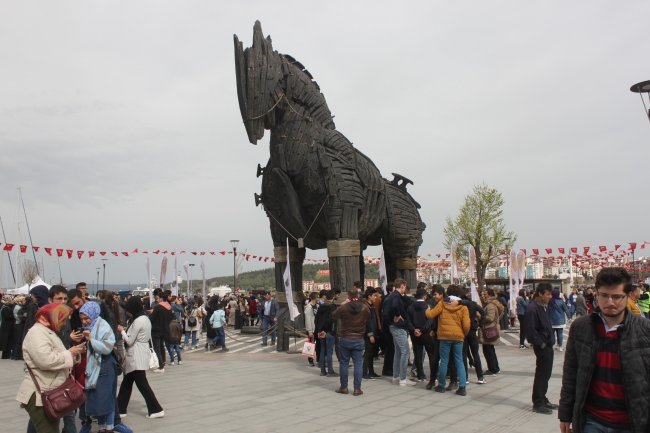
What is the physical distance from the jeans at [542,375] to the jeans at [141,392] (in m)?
4.51

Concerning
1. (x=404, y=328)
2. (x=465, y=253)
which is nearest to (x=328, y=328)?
(x=404, y=328)

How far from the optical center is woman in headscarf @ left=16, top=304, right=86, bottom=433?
173 inches

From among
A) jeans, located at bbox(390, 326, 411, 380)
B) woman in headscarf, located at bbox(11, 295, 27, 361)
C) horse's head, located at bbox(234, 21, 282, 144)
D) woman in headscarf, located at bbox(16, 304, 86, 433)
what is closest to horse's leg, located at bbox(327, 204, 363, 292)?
horse's head, located at bbox(234, 21, 282, 144)

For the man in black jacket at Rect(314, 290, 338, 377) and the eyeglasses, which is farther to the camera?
the man in black jacket at Rect(314, 290, 338, 377)

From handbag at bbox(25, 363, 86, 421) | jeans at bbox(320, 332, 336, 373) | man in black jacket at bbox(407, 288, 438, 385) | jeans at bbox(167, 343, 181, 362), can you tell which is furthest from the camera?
jeans at bbox(167, 343, 181, 362)

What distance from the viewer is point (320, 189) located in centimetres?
1156

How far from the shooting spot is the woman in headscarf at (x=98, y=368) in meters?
5.46

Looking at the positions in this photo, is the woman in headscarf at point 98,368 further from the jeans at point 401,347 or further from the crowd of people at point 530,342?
the jeans at point 401,347

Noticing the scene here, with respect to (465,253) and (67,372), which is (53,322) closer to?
(67,372)

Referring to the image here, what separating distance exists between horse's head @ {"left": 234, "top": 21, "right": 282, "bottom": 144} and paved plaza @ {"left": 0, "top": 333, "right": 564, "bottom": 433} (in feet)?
16.1

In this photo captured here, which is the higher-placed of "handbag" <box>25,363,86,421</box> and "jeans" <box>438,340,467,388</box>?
"handbag" <box>25,363,86,421</box>

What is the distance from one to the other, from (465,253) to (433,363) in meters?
27.0

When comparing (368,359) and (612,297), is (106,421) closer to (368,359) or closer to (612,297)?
(368,359)

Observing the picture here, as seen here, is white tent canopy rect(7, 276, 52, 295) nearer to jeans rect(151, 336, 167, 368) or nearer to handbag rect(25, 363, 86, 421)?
jeans rect(151, 336, 167, 368)
